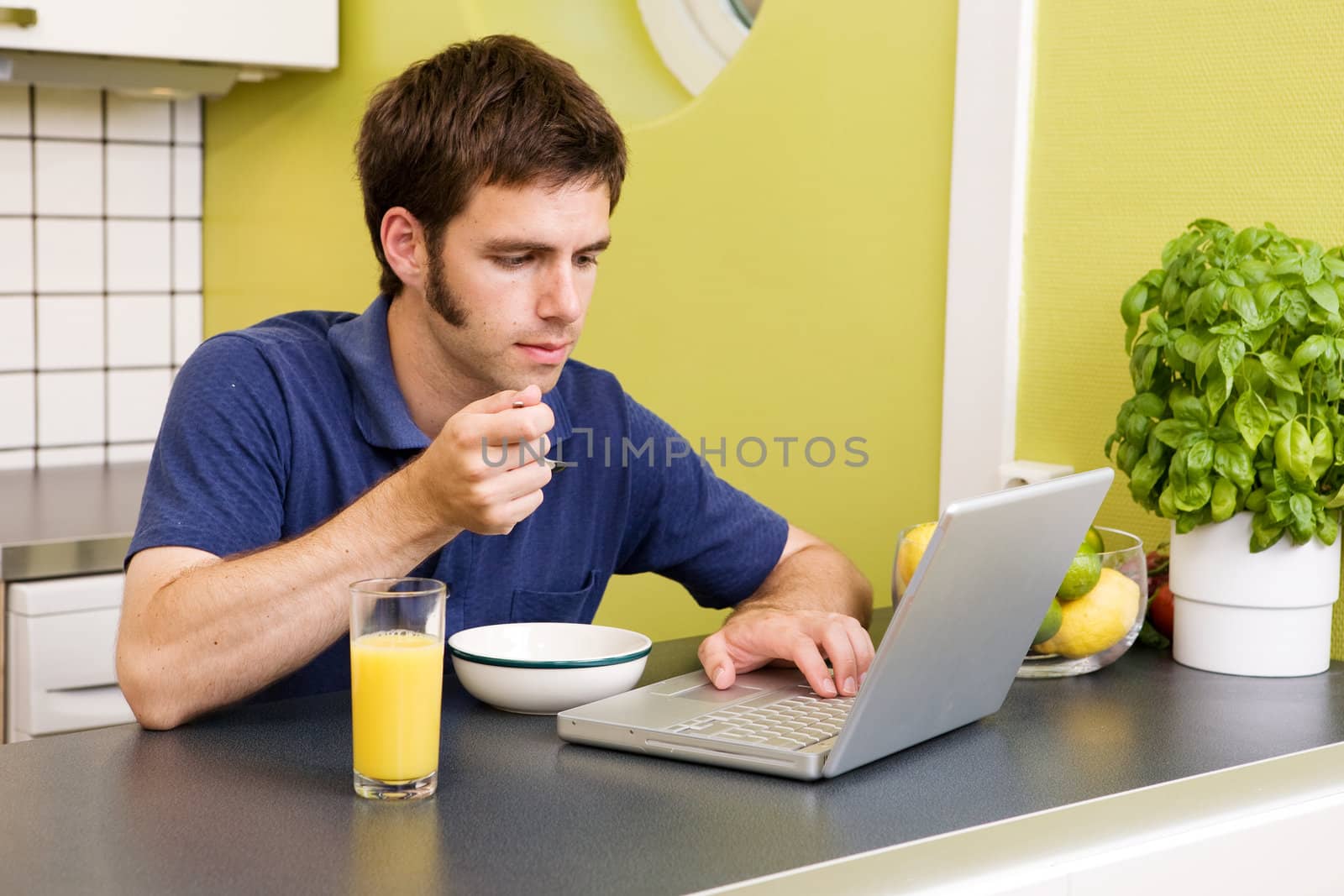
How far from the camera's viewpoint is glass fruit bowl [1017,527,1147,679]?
1308 millimetres

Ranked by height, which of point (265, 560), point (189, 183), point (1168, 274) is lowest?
point (265, 560)

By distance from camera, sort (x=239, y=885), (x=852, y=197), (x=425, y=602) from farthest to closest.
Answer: (x=852, y=197) → (x=425, y=602) → (x=239, y=885)

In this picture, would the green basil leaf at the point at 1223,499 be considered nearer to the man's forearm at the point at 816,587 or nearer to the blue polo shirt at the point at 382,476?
the man's forearm at the point at 816,587

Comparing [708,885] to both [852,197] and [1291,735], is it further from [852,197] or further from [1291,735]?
[852,197]

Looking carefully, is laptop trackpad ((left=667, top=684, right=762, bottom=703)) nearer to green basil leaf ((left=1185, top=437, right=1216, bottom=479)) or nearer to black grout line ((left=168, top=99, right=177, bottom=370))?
green basil leaf ((left=1185, top=437, right=1216, bottom=479))

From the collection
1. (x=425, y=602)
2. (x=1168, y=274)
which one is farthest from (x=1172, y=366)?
(x=425, y=602)

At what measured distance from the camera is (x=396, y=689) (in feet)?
3.10

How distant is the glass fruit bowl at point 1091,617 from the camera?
1308mm

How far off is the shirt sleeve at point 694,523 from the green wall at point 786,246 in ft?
0.92

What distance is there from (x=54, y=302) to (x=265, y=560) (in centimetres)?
188

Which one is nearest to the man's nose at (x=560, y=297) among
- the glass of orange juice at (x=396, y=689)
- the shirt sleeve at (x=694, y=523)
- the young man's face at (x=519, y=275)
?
the young man's face at (x=519, y=275)

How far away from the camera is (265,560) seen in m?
1.19

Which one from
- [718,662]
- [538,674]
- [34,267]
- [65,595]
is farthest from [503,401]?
[34,267]

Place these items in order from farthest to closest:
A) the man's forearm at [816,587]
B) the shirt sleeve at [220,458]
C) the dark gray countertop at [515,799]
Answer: the man's forearm at [816,587]
the shirt sleeve at [220,458]
the dark gray countertop at [515,799]
